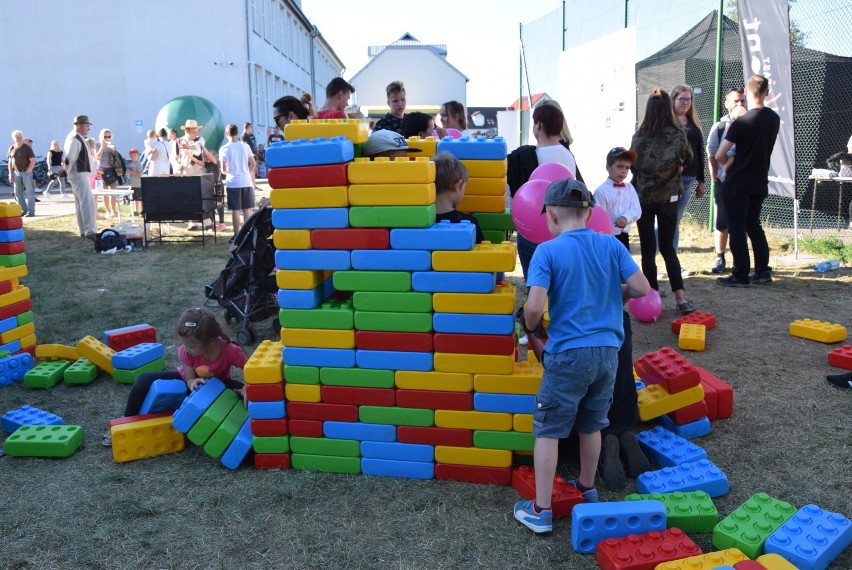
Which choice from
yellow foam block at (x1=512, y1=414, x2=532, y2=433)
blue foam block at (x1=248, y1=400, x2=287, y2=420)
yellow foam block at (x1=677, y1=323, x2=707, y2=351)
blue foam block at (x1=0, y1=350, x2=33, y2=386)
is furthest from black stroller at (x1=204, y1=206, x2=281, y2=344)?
yellow foam block at (x1=677, y1=323, x2=707, y2=351)

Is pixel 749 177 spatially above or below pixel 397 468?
above

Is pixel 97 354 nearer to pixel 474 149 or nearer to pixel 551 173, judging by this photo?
pixel 474 149

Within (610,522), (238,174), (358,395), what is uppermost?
(238,174)

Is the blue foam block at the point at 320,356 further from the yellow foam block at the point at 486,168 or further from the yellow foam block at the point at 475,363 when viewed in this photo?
the yellow foam block at the point at 486,168

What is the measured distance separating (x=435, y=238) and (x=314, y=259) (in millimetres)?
695

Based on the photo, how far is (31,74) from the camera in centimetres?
3038

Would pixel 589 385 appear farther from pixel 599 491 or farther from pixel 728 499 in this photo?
pixel 728 499

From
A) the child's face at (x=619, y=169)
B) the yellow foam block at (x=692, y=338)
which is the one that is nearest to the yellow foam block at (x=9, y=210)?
the child's face at (x=619, y=169)

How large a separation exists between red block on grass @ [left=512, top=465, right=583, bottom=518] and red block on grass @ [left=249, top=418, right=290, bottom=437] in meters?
1.33

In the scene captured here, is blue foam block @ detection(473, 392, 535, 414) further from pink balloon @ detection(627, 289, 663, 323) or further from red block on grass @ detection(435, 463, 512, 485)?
pink balloon @ detection(627, 289, 663, 323)

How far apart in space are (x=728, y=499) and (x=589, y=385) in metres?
1.06

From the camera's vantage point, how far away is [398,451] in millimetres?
3771

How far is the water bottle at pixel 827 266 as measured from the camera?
8688 mm

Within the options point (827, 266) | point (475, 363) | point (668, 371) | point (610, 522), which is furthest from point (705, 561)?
point (827, 266)
